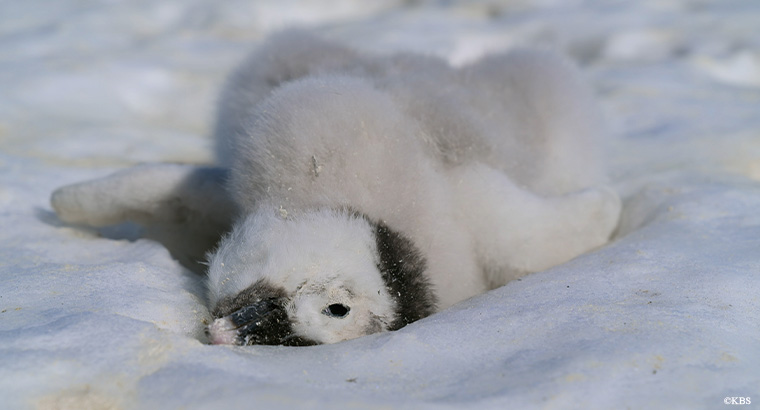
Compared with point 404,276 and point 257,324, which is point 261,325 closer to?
point 257,324

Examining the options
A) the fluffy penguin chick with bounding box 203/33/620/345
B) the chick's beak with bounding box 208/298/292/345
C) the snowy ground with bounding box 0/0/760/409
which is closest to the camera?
the snowy ground with bounding box 0/0/760/409

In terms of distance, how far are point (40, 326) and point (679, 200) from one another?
7.79 feet

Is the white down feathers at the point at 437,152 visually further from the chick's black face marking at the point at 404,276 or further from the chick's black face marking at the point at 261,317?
the chick's black face marking at the point at 261,317

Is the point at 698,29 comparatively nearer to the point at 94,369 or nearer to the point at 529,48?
the point at 529,48

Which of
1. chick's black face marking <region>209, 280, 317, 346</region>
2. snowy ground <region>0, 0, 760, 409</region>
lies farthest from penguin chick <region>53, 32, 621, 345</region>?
snowy ground <region>0, 0, 760, 409</region>

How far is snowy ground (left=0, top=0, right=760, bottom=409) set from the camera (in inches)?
55.9

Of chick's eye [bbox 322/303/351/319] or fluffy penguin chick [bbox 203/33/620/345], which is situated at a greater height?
fluffy penguin chick [bbox 203/33/620/345]

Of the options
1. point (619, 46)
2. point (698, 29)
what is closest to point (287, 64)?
point (619, 46)

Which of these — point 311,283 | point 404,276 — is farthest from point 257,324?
point 404,276

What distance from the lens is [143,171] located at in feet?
9.19

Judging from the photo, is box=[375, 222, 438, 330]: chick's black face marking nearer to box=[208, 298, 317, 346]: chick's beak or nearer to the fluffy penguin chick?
the fluffy penguin chick

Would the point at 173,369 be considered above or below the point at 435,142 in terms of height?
below

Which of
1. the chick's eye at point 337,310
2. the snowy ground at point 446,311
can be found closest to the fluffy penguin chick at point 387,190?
the chick's eye at point 337,310

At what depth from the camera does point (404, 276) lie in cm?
201
